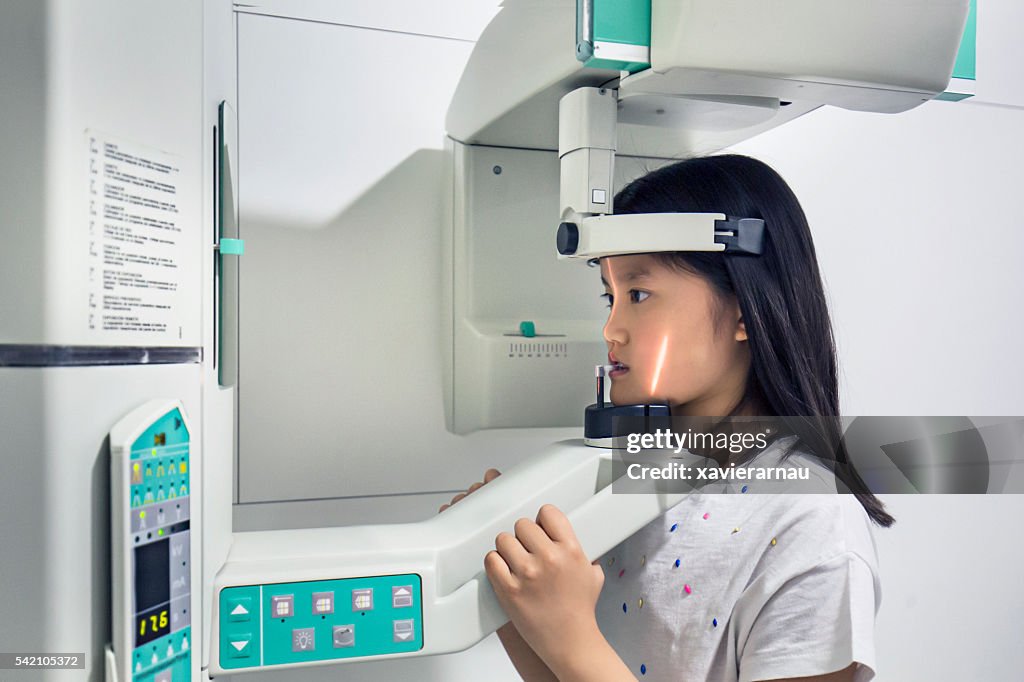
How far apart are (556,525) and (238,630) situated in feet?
1.08

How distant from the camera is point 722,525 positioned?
0.92 meters

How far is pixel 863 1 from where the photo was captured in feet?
2.52

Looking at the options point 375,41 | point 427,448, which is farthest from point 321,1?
point 427,448

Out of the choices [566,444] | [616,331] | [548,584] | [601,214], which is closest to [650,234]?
[601,214]

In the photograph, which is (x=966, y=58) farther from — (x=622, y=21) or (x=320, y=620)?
(x=320, y=620)

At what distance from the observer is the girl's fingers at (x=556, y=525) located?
32.6 inches

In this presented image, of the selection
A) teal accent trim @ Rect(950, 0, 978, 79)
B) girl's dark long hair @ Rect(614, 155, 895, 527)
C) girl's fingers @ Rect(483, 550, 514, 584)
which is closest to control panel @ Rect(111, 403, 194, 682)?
girl's fingers @ Rect(483, 550, 514, 584)

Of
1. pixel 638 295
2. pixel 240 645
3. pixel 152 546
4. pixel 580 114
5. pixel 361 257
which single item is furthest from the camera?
pixel 361 257

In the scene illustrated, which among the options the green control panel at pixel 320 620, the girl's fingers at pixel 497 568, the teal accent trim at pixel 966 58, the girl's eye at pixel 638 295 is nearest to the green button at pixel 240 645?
the green control panel at pixel 320 620

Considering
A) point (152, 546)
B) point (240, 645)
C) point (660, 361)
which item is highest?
point (660, 361)

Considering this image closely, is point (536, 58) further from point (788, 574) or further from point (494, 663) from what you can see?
point (494, 663)

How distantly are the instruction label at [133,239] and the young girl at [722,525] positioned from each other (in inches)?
16.3

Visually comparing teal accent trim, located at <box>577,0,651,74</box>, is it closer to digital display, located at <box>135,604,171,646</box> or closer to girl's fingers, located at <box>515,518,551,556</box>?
girl's fingers, located at <box>515,518,551,556</box>

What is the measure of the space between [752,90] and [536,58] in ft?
0.84
